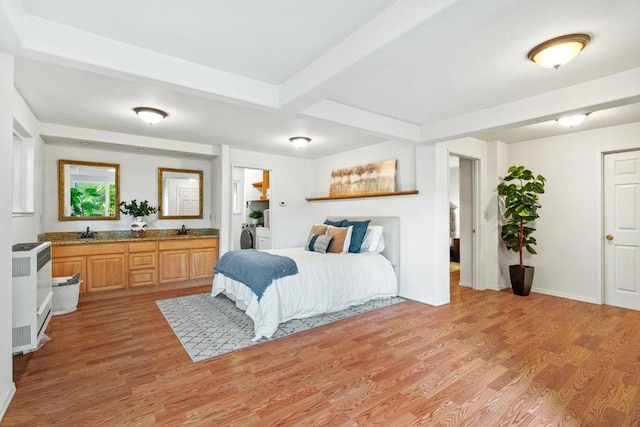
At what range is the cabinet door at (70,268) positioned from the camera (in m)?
4.01

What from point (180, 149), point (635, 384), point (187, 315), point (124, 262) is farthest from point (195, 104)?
point (635, 384)

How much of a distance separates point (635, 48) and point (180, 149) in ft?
17.2

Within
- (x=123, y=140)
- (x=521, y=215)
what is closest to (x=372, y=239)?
(x=521, y=215)

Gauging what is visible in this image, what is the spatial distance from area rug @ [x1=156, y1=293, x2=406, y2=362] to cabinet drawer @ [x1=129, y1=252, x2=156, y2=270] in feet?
2.67

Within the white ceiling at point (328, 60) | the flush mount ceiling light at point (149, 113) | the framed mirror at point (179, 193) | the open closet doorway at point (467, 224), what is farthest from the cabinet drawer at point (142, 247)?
the open closet doorway at point (467, 224)

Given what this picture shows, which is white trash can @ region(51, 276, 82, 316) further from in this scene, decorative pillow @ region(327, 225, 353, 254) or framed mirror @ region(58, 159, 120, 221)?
decorative pillow @ region(327, 225, 353, 254)

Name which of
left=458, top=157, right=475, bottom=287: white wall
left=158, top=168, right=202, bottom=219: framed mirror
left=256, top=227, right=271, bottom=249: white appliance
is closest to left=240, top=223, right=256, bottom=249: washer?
left=256, top=227, right=271, bottom=249: white appliance

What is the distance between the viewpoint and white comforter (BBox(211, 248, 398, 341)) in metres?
3.12

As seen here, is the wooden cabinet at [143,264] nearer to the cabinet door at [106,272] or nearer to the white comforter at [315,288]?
the cabinet door at [106,272]

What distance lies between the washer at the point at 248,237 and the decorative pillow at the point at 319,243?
9.52ft

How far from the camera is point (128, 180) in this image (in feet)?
16.5

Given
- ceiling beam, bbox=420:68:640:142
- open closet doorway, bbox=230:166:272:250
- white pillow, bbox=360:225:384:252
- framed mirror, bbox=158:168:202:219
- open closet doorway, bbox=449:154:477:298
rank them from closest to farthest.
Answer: ceiling beam, bbox=420:68:640:142
white pillow, bbox=360:225:384:252
open closet doorway, bbox=449:154:477:298
framed mirror, bbox=158:168:202:219
open closet doorway, bbox=230:166:272:250

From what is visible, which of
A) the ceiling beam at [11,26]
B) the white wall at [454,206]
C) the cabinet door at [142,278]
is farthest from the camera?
the white wall at [454,206]

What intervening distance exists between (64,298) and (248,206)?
4616 millimetres
